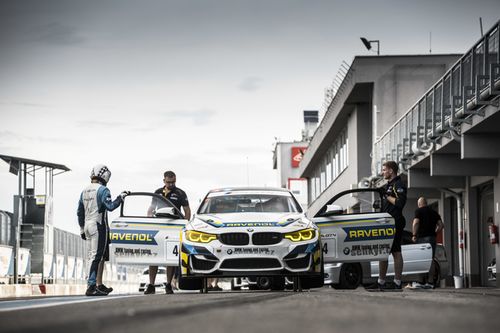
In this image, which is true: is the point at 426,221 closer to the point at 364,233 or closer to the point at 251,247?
the point at 364,233

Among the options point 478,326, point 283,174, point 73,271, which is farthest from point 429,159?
point 283,174

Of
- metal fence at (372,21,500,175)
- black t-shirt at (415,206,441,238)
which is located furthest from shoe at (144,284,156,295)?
metal fence at (372,21,500,175)

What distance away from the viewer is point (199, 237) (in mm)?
12469

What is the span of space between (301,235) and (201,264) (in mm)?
1279

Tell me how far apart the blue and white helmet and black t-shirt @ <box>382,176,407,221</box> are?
3.77 metres

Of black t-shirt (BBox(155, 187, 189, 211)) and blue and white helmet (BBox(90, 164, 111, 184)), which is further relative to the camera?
black t-shirt (BBox(155, 187, 189, 211))

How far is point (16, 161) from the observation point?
46219 mm

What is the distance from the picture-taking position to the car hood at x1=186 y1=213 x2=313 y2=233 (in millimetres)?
12352

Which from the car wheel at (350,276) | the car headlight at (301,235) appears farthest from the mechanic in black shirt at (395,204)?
the car wheel at (350,276)

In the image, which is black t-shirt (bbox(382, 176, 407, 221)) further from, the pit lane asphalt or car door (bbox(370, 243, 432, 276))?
the pit lane asphalt

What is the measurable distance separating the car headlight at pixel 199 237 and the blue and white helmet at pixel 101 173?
1387mm

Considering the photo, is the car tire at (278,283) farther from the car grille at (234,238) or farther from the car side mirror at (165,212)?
the car grille at (234,238)

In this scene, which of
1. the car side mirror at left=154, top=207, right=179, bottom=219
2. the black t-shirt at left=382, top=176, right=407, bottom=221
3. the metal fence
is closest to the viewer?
the car side mirror at left=154, top=207, right=179, bottom=219

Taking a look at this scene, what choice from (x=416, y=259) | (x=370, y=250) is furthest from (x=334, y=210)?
(x=416, y=259)
